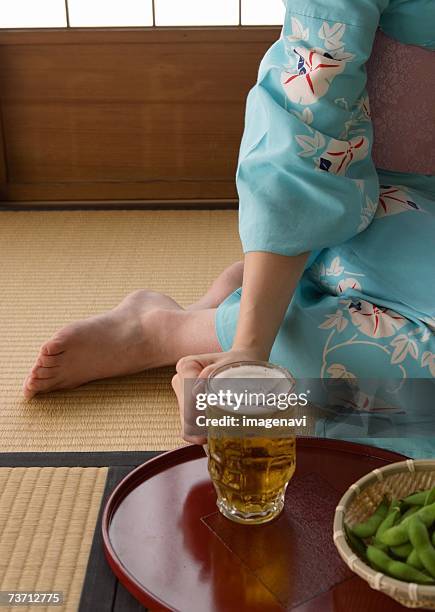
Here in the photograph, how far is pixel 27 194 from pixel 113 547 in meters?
2.07

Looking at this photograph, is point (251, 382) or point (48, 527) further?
point (48, 527)

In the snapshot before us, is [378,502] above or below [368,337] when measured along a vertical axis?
above

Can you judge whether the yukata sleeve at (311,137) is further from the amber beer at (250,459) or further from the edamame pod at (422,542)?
the edamame pod at (422,542)

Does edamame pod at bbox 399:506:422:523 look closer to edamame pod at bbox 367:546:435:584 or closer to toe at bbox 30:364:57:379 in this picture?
edamame pod at bbox 367:546:435:584

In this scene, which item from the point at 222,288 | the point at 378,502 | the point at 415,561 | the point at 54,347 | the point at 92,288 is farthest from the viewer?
the point at 92,288

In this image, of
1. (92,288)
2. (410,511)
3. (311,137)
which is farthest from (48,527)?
(92,288)

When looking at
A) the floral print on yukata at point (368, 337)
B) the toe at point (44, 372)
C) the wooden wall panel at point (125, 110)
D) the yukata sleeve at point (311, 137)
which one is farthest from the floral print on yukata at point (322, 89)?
the wooden wall panel at point (125, 110)

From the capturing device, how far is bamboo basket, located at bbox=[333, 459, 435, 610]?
0.75m

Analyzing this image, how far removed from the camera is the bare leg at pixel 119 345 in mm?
1556

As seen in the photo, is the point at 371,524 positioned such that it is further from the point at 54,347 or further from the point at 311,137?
the point at 54,347

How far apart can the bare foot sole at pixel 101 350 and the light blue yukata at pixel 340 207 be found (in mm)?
313

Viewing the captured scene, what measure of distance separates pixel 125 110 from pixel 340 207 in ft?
5.13

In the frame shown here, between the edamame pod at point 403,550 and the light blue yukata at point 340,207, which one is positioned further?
the light blue yukata at point 340,207

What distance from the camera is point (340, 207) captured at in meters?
1.30
